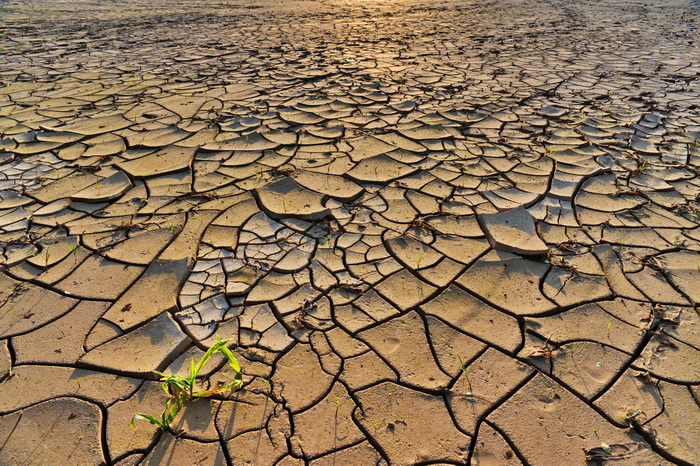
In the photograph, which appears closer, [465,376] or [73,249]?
[465,376]

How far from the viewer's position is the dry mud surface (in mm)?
1463

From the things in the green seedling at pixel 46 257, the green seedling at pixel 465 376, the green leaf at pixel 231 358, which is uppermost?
the green leaf at pixel 231 358

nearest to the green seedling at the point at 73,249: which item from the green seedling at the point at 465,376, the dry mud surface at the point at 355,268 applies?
the dry mud surface at the point at 355,268

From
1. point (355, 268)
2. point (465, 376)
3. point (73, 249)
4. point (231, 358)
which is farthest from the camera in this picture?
point (73, 249)

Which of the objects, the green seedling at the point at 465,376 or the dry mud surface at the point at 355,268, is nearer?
the dry mud surface at the point at 355,268

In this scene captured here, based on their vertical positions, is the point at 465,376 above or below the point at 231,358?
below

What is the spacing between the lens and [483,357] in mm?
1695

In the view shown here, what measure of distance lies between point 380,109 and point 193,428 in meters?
3.11

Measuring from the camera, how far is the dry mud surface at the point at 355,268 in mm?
1463

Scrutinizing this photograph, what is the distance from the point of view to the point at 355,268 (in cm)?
211

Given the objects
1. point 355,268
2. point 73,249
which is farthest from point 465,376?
point 73,249

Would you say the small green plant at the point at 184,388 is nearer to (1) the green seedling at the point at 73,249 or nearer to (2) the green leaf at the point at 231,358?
(2) the green leaf at the point at 231,358

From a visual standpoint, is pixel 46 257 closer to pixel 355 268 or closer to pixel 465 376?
pixel 355 268

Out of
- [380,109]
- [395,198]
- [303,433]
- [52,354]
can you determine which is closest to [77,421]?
[52,354]
